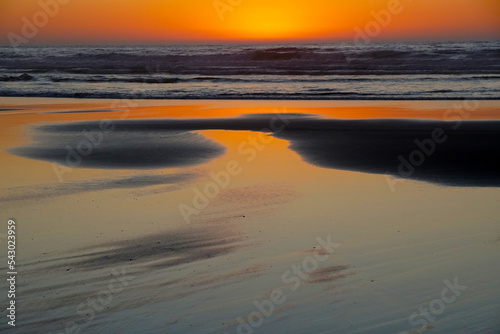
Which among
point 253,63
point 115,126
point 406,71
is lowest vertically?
point 115,126

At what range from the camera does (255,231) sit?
21.2 feet

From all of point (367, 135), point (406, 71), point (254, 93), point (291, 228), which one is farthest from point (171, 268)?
point (406, 71)

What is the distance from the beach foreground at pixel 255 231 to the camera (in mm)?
4488

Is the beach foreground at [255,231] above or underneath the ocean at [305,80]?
underneath

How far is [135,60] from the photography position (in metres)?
52.0

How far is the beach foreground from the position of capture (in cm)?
449

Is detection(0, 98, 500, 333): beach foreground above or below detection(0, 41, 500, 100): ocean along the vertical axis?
below

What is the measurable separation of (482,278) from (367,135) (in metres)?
8.59

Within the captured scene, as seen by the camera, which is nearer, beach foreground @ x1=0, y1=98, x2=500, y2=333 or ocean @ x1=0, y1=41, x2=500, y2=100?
beach foreground @ x1=0, y1=98, x2=500, y2=333

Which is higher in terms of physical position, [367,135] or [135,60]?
[135,60]

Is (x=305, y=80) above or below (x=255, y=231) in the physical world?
above

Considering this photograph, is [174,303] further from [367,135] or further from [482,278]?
[367,135]

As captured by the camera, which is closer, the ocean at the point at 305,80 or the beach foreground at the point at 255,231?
the beach foreground at the point at 255,231

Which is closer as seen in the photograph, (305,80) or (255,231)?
(255,231)
